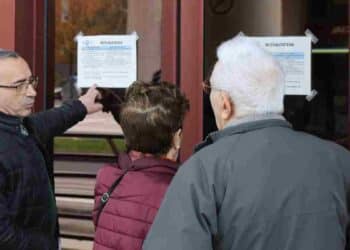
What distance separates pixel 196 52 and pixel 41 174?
911 millimetres

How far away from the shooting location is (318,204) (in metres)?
1.49

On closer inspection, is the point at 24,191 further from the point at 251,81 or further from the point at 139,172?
the point at 251,81

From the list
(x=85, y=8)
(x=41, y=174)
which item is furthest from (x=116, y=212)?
(x=85, y=8)

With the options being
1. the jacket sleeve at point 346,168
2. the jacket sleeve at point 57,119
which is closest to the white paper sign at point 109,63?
the jacket sleeve at point 57,119

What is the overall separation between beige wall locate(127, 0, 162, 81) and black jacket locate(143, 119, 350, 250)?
145cm

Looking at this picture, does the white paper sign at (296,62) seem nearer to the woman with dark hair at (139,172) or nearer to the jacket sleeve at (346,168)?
the woman with dark hair at (139,172)

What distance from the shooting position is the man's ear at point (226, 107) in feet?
5.20

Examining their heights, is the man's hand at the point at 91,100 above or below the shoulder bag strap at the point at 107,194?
above

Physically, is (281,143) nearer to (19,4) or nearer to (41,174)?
(41,174)

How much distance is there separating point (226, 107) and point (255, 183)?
223mm

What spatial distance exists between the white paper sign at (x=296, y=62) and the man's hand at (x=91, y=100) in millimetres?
750

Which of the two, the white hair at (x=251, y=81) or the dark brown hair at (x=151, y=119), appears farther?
the dark brown hair at (x=151, y=119)

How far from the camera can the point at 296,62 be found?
2643mm

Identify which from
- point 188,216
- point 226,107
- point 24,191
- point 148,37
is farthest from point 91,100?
point 188,216
